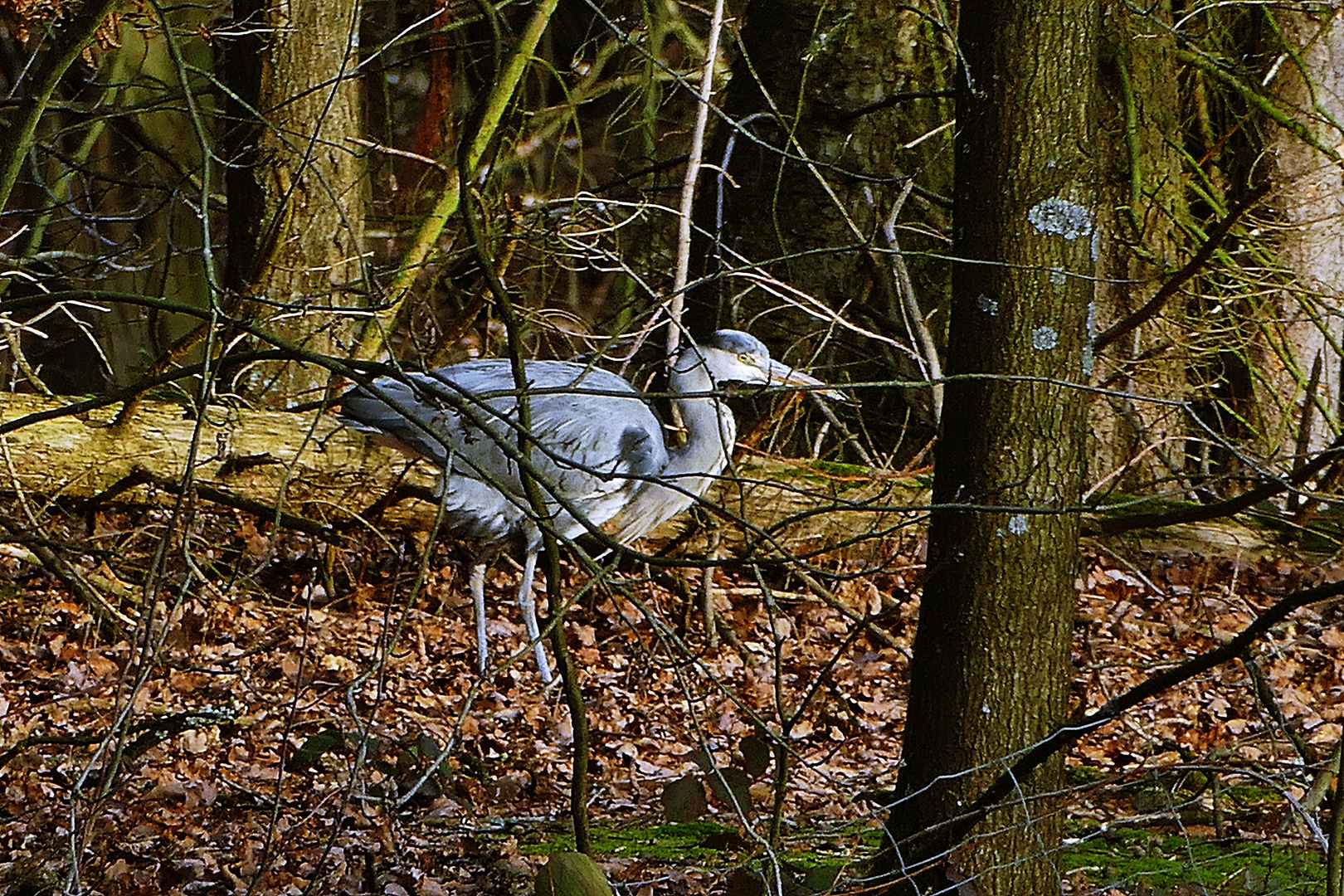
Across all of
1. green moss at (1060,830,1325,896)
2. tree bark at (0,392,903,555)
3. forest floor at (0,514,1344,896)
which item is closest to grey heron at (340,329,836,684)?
tree bark at (0,392,903,555)

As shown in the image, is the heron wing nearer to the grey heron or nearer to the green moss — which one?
the grey heron

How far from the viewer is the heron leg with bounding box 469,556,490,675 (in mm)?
7207

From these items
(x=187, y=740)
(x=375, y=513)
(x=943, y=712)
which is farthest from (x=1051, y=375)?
(x=375, y=513)

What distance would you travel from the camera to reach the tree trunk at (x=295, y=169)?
25.3ft

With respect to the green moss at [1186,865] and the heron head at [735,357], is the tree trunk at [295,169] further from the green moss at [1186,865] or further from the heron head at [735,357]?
the green moss at [1186,865]

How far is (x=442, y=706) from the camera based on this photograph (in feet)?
21.6

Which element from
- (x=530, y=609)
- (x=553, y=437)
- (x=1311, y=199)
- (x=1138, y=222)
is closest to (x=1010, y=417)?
(x=553, y=437)

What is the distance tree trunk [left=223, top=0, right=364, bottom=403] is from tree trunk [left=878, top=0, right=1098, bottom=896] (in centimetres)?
486

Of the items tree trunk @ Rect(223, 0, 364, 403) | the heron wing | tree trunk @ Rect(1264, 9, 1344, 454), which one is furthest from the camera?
tree trunk @ Rect(1264, 9, 1344, 454)

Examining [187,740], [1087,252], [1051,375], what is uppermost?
[1087,252]

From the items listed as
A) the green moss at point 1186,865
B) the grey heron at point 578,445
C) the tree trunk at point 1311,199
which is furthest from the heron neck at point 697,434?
the green moss at point 1186,865

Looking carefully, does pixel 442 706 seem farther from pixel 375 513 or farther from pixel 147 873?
pixel 147 873

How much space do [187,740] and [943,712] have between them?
3.56 meters

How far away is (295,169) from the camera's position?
296 inches
